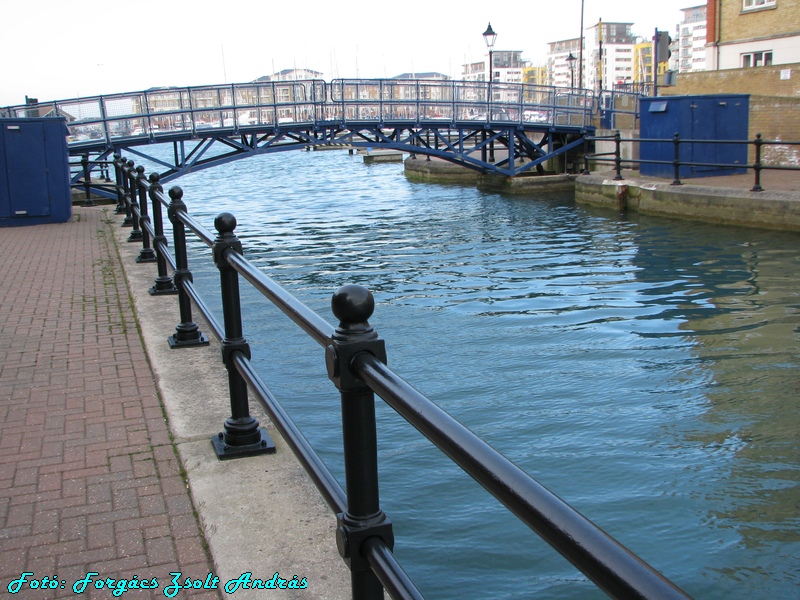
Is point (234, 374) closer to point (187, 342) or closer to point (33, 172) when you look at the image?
point (187, 342)

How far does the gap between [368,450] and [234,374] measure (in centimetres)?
207

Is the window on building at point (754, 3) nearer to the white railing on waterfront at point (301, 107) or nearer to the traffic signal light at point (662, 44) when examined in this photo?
the traffic signal light at point (662, 44)

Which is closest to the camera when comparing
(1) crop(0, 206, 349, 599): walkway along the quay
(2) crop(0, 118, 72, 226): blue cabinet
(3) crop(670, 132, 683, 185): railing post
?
(1) crop(0, 206, 349, 599): walkway along the quay

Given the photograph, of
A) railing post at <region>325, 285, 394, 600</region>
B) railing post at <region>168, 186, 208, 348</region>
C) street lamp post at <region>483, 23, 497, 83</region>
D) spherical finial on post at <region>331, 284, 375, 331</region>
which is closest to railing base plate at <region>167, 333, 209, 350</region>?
railing post at <region>168, 186, 208, 348</region>

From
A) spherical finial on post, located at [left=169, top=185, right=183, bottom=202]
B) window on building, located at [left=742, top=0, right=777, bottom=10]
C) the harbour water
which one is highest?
window on building, located at [left=742, top=0, right=777, bottom=10]

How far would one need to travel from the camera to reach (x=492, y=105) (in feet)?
97.6

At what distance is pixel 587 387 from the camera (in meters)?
7.72

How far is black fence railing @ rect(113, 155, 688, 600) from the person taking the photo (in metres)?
1.16

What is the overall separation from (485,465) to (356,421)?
0.68 metres

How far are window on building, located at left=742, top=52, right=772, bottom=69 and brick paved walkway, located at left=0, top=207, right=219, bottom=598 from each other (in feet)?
97.4

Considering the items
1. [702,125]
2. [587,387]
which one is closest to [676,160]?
[702,125]

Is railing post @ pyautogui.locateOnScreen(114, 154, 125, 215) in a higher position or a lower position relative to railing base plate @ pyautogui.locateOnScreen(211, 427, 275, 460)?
higher

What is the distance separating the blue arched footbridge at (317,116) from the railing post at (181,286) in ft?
51.2

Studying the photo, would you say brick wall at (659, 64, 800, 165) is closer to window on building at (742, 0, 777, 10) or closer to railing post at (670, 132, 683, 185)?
window on building at (742, 0, 777, 10)
